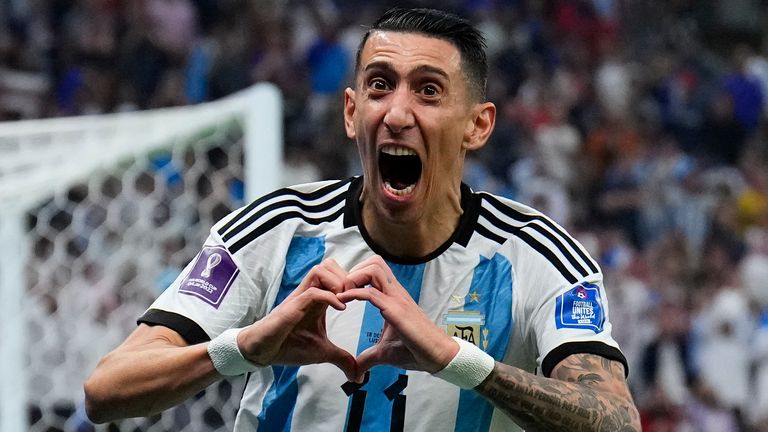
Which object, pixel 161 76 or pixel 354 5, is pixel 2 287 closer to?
pixel 161 76

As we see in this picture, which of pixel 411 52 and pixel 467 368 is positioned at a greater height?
pixel 411 52

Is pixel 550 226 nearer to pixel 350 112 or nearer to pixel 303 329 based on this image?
pixel 350 112

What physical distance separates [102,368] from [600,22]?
38.6ft

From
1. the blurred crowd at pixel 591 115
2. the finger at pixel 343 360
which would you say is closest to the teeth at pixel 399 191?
the finger at pixel 343 360

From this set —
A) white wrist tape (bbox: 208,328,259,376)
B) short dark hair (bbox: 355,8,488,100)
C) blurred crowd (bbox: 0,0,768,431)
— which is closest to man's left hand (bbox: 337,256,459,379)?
white wrist tape (bbox: 208,328,259,376)

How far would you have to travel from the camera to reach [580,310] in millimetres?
3318

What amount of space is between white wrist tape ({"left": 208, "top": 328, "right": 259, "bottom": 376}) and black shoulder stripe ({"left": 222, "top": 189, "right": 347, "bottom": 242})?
0.43 meters

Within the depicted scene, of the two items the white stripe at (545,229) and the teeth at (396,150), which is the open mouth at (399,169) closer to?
the teeth at (396,150)

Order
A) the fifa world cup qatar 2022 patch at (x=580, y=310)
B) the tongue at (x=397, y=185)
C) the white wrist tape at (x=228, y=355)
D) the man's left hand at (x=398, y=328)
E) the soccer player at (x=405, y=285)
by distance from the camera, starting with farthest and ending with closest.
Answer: the tongue at (x=397, y=185), the fifa world cup qatar 2022 patch at (x=580, y=310), the soccer player at (x=405, y=285), the white wrist tape at (x=228, y=355), the man's left hand at (x=398, y=328)

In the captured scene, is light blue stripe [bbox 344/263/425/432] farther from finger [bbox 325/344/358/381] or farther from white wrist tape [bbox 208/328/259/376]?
white wrist tape [bbox 208/328/259/376]

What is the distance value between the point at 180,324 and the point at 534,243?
3.06 ft

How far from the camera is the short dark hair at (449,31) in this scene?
3.47m

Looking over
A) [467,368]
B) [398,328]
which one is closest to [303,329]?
[398,328]

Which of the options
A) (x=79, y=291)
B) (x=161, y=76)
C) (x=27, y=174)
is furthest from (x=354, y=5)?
(x=27, y=174)
